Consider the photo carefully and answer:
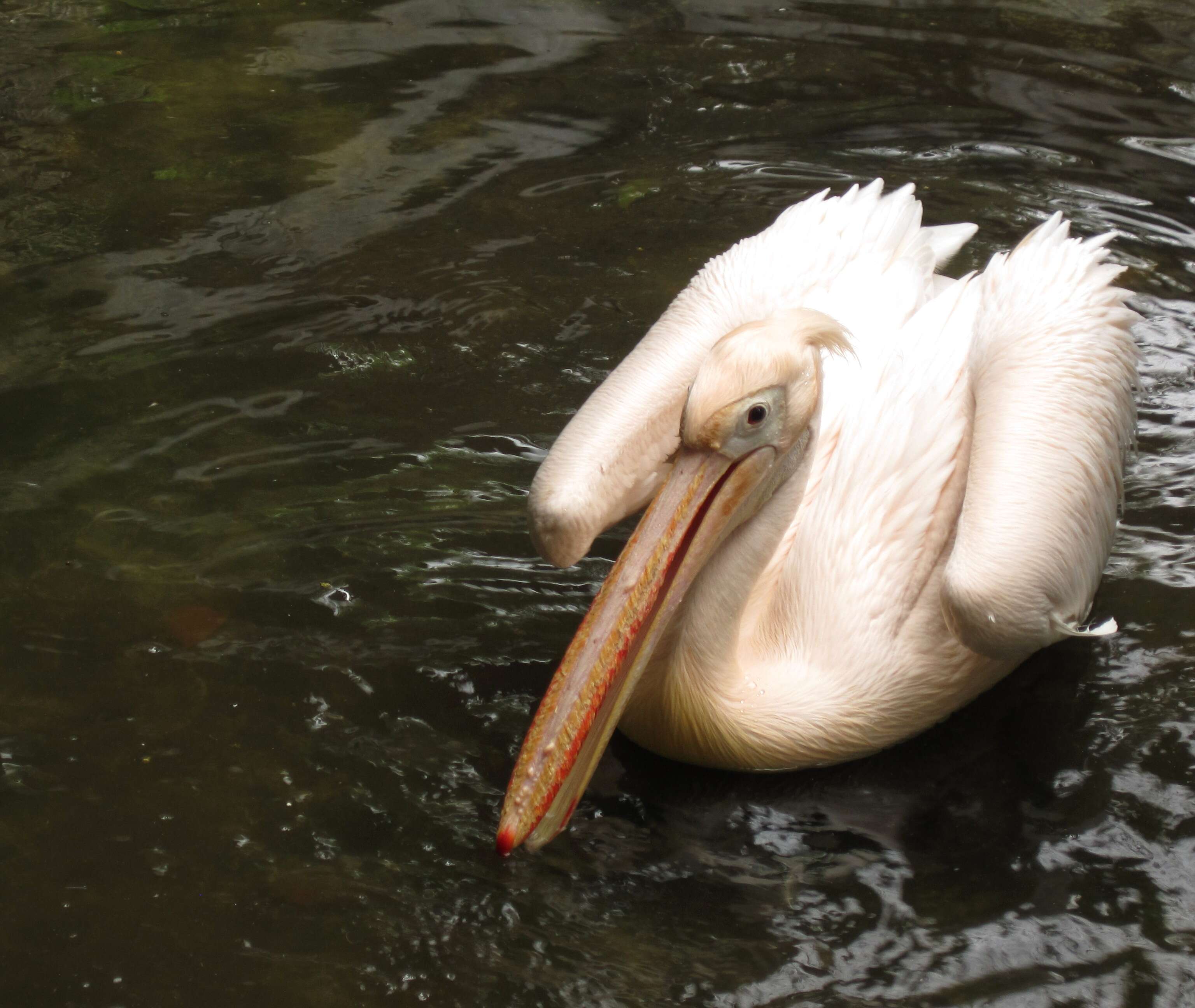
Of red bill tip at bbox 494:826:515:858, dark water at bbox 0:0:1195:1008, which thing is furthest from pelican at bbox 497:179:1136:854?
dark water at bbox 0:0:1195:1008

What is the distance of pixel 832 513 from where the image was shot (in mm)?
3588

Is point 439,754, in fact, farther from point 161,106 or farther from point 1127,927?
point 161,106

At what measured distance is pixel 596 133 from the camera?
22.9 ft

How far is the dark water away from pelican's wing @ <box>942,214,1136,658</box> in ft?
1.43

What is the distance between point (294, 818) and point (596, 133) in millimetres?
4574

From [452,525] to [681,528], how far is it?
50.7 inches

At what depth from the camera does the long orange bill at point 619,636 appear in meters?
2.98

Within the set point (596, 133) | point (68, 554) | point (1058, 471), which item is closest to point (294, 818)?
point (68, 554)

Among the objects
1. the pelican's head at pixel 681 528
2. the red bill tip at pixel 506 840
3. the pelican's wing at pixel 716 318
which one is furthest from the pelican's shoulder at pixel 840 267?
the red bill tip at pixel 506 840

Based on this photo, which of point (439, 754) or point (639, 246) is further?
point (639, 246)

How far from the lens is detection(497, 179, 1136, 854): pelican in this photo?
3.18 metres

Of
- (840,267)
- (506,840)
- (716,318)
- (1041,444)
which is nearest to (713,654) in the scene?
(506,840)

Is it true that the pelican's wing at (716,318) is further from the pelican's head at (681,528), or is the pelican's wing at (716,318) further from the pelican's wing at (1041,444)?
the pelican's head at (681,528)

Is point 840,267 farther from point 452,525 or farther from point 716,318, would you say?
point 452,525
